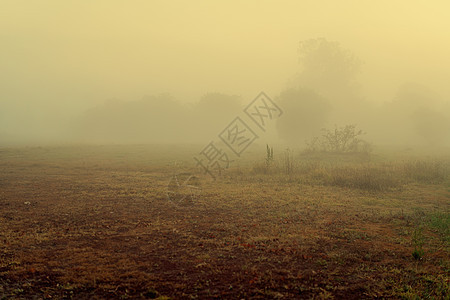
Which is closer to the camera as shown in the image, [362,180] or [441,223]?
[441,223]

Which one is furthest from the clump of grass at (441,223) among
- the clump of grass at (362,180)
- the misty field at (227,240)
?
the clump of grass at (362,180)

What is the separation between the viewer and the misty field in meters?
6.31

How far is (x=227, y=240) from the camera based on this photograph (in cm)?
922

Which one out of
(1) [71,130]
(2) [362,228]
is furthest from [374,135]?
(1) [71,130]

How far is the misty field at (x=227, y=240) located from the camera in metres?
6.31

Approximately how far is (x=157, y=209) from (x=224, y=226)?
3554 mm

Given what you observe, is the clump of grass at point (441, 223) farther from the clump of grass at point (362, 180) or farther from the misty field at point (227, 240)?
the clump of grass at point (362, 180)

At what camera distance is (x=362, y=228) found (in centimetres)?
1050

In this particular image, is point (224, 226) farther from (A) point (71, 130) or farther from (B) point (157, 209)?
(A) point (71, 130)

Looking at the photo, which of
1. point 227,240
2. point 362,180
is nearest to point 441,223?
point 227,240

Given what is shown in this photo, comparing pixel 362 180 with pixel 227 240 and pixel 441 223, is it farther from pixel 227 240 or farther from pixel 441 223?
pixel 227 240

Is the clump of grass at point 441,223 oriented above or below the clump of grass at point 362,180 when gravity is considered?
below

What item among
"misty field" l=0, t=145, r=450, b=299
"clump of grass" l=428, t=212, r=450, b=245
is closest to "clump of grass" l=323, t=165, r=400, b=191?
"misty field" l=0, t=145, r=450, b=299

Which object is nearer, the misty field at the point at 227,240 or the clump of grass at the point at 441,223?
the misty field at the point at 227,240
